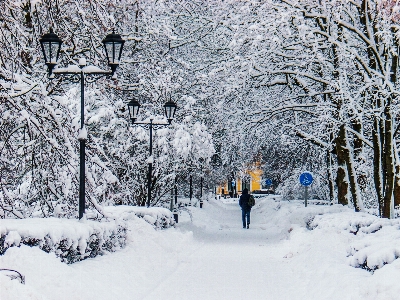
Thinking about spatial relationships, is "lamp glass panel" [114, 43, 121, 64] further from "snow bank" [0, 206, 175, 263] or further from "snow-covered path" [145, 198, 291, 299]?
"snow-covered path" [145, 198, 291, 299]

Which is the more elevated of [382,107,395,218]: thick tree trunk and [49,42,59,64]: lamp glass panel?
[49,42,59,64]: lamp glass panel

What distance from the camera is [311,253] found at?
1602 centimetres

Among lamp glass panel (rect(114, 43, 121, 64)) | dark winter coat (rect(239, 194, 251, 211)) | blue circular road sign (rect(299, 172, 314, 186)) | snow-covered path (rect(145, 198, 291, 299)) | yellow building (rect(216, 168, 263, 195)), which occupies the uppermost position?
lamp glass panel (rect(114, 43, 121, 64))

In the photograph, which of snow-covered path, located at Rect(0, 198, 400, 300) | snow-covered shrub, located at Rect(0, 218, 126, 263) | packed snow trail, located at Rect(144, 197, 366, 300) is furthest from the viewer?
packed snow trail, located at Rect(144, 197, 366, 300)

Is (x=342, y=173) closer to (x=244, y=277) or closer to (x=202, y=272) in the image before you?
(x=202, y=272)

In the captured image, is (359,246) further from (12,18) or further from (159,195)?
(159,195)

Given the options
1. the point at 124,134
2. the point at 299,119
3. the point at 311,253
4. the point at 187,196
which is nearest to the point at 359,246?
the point at 311,253

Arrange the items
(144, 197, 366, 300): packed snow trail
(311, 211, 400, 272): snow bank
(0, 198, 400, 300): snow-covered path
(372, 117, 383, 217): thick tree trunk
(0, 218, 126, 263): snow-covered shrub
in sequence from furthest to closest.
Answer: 1. (372, 117, 383, 217): thick tree trunk
2. (144, 197, 366, 300): packed snow trail
3. (311, 211, 400, 272): snow bank
4. (0, 218, 126, 263): snow-covered shrub
5. (0, 198, 400, 300): snow-covered path

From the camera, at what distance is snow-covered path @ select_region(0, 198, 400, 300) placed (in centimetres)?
912

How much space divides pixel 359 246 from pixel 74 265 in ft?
16.9

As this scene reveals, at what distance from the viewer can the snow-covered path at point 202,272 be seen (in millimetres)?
9117

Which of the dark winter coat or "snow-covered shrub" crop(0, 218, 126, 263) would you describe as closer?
"snow-covered shrub" crop(0, 218, 126, 263)

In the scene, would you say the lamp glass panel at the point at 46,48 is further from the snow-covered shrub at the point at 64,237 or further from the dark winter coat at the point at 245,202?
the dark winter coat at the point at 245,202

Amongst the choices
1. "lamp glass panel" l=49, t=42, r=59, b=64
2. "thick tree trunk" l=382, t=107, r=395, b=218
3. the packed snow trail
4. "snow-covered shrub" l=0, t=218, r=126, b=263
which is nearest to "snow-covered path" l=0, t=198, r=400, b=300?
the packed snow trail
